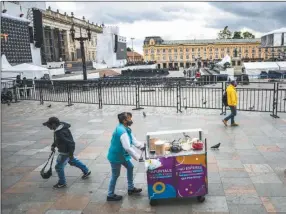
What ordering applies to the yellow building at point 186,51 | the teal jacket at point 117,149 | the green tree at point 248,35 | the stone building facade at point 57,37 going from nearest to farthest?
the teal jacket at point 117,149 < the stone building facade at point 57,37 < the yellow building at point 186,51 < the green tree at point 248,35

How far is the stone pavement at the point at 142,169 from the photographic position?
15.5 feet

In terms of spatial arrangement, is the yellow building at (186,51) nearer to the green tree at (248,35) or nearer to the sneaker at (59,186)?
the green tree at (248,35)

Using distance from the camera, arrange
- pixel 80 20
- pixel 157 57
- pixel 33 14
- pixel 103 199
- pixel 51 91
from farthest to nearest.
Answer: pixel 157 57
pixel 80 20
pixel 33 14
pixel 51 91
pixel 103 199

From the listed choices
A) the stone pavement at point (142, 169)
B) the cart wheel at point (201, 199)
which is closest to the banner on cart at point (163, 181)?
the stone pavement at point (142, 169)

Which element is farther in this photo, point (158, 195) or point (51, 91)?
point (51, 91)

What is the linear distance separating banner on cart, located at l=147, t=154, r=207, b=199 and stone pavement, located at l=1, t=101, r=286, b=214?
0.74ft

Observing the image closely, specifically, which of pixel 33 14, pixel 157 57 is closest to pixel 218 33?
pixel 157 57

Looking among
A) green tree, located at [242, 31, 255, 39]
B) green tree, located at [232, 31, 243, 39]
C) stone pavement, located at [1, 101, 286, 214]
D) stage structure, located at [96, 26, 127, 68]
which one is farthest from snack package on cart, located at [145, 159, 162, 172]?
green tree, located at [232, 31, 243, 39]

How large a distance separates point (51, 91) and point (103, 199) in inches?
511

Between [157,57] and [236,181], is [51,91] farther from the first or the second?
[157,57]

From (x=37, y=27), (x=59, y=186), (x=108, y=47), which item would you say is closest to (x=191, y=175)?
(x=59, y=186)

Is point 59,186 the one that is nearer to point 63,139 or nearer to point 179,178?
point 63,139

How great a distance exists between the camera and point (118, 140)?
4656 millimetres

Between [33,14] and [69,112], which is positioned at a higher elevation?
[33,14]
